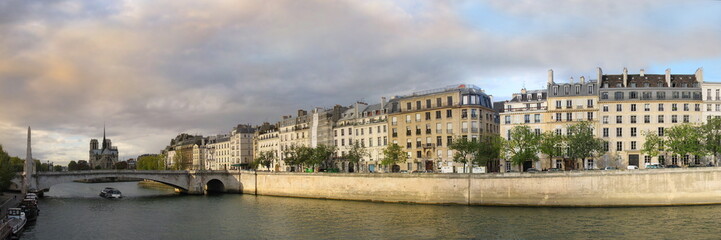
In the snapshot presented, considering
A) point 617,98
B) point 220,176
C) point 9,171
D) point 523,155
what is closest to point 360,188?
point 523,155

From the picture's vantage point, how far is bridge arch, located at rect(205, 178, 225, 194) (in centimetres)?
9744

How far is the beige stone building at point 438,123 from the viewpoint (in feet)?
274

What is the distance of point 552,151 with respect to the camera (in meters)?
74.1

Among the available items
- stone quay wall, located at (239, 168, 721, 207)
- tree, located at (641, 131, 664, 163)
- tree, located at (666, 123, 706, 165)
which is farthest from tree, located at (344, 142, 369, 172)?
tree, located at (666, 123, 706, 165)

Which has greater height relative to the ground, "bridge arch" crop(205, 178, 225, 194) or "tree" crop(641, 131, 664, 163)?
"tree" crop(641, 131, 664, 163)

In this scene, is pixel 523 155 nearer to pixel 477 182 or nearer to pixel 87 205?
pixel 477 182

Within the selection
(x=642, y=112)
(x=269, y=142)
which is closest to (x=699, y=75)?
(x=642, y=112)

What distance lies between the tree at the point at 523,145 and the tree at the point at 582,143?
4.47 metres

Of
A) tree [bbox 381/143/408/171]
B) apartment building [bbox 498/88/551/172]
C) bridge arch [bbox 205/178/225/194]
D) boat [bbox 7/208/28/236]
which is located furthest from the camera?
bridge arch [bbox 205/178/225/194]

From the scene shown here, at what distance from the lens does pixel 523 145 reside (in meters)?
74.1

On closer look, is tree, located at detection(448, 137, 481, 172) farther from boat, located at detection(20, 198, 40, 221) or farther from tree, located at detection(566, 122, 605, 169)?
boat, located at detection(20, 198, 40, 221)

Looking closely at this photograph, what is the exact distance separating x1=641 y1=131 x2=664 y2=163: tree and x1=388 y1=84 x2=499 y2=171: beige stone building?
861 inches

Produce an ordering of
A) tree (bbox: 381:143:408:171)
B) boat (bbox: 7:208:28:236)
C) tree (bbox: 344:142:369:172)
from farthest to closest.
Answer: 1. tree (bbox: 344:142:369:172)
2. tree (bbox: 381:143:408:171)
3. boat (bbox: 7:208:28:236)

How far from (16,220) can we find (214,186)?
2121 inches
